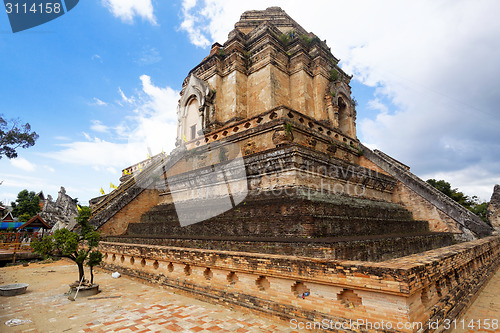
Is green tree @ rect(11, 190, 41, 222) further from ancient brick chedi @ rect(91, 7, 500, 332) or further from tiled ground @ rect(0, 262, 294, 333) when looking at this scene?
tiled ground @ rect(0, 262, 294, 333)

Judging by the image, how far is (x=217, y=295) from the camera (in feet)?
17.4

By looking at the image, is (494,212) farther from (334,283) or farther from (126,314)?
(126,314)

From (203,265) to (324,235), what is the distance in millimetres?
2507

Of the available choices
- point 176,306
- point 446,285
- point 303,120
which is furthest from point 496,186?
point 176,306

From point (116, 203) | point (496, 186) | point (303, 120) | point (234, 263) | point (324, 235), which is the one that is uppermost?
point (303, 120)

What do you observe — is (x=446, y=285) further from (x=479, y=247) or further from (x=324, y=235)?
(x=479, y=247)

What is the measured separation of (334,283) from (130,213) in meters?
9.04

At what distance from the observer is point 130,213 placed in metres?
10.7

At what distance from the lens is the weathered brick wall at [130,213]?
1018cm

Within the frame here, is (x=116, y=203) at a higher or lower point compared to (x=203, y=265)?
higher

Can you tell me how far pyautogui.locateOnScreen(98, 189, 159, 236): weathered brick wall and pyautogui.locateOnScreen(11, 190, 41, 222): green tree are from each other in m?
31.6

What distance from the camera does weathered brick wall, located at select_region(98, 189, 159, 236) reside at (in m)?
10.2

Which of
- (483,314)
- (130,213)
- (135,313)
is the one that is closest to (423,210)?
(483,314)

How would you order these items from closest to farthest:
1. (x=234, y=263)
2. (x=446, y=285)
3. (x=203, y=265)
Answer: (x=446, y=285) → (x=234, y=263) → (x=203, y=265)
